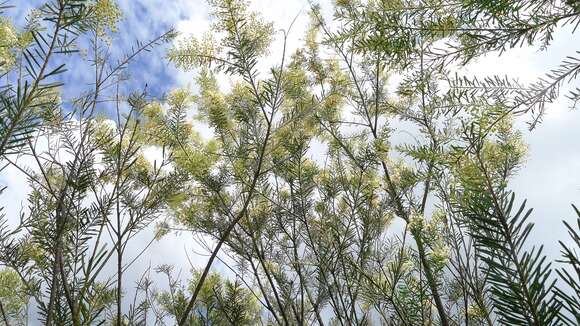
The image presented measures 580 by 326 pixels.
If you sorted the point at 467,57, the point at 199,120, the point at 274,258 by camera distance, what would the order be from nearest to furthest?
the point at 467,57
the point at 274,258
the point at 199,120

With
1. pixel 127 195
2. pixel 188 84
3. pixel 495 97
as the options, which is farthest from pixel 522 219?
pixel 188 84

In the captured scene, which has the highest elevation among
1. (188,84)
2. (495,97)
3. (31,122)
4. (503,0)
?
(188,84)

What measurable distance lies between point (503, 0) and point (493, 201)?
43.4 inches

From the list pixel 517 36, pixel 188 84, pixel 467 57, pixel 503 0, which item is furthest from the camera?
pixel 188 84

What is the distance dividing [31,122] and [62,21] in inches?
9.0

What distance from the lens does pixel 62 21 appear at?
2.23 feet

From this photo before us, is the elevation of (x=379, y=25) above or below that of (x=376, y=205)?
below

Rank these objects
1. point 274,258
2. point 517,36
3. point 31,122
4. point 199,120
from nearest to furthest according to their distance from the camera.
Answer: point 31,122
point 517,36
point 274,258
point 199,120

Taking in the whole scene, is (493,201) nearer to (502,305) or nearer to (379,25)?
(502,305)

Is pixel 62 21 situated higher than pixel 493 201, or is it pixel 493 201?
pixel 62 21

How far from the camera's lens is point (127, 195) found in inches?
74.3

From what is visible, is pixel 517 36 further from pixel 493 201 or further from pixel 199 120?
pixel 199 120

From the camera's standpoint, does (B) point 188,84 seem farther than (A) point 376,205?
No

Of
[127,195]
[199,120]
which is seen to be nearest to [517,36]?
[127,195]
